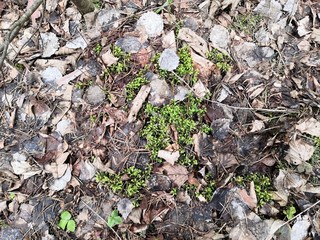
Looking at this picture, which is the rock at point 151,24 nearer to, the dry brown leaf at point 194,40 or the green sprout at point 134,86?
the dry brown leaf at point 194,40

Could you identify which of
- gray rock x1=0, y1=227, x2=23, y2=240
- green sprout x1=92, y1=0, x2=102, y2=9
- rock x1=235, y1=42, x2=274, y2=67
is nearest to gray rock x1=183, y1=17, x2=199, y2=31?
rock x1=235, y1=42, x2=274, y2=67

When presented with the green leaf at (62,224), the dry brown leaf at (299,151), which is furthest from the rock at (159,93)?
the green leaf at (62,224)

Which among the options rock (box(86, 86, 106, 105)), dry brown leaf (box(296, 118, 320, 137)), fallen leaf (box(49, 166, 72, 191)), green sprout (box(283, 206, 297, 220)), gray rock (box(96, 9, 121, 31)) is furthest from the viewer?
gray rock (box(96, 9, 121, 31))

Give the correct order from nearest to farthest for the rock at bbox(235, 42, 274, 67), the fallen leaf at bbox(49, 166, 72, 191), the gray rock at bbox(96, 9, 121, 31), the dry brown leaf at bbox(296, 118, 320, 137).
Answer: the dry brown leaf at bbox(296, 118, 320, 137) < the fallen leaf at bbox(49, 166, 72, 191) < the rock at bbox(235, 42, 274, 67) < the gray rock at bbox(96, 9, 121, 31)

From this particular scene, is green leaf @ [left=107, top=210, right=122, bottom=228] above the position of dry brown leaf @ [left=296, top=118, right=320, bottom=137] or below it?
below

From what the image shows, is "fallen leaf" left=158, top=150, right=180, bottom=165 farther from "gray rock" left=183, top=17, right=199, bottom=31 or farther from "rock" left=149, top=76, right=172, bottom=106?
"gray rock" left=183, top=17, right=199, bottom=31

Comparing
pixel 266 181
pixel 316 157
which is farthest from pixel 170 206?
pixel 316 157
